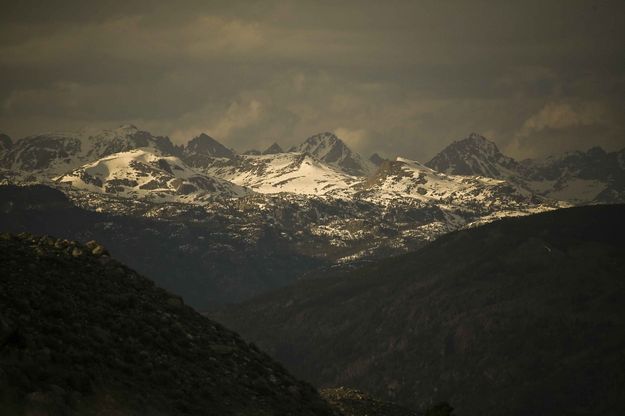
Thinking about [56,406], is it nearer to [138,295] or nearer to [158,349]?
[158,349]

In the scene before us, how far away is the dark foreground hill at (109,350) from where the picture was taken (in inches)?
2438

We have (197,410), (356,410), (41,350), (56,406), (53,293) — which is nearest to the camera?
(56,406)

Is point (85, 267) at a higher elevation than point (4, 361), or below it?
higher

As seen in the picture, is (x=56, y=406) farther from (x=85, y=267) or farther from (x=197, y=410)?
(x=85, y=267)

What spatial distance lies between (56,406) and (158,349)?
16332 millimetres

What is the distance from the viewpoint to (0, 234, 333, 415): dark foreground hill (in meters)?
61.9

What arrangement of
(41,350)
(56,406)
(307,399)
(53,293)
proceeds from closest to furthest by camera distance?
(56,406) → (41,350) → (53,293) → (307,399)

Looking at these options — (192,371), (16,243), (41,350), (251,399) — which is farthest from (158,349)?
(16,243)

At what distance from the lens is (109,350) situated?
230ft

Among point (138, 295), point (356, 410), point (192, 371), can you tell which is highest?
point (138, 295)

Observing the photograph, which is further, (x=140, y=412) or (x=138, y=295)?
(x=138, y=295)

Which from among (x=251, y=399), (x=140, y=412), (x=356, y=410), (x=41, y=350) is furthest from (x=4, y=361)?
(x=356, y=410)

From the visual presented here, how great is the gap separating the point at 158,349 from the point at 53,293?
9.11 m

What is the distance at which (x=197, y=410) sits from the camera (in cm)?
6906
